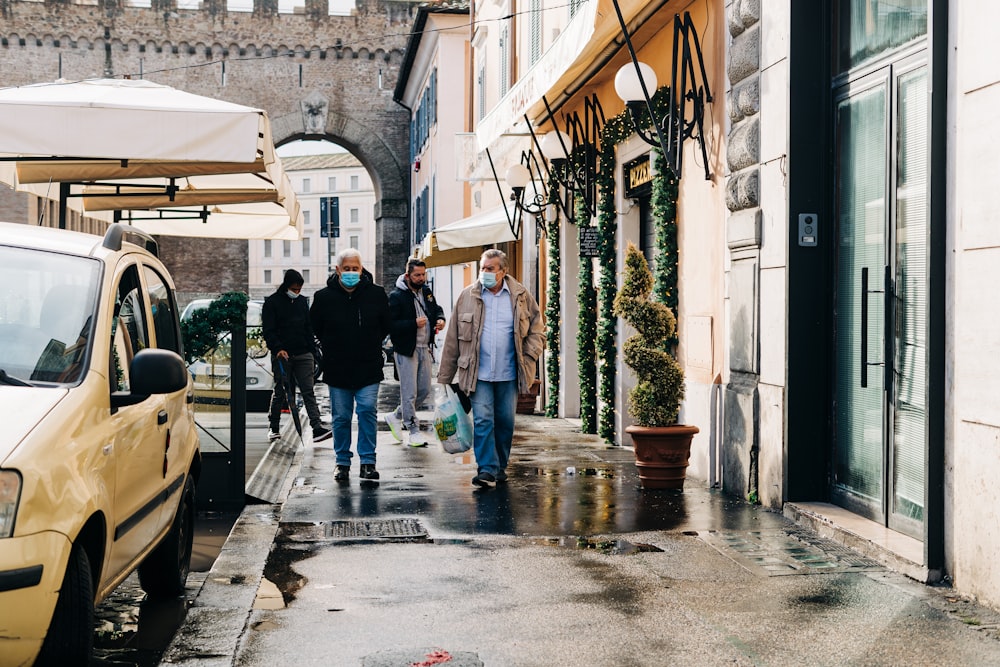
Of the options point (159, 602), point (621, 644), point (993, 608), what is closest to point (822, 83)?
point (993, 608)

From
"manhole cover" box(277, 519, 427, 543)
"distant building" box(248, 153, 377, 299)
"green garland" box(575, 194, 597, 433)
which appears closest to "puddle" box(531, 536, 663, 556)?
"manhole cover" box(277, 519, 427, 543)

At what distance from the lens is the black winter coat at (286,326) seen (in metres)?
13.1

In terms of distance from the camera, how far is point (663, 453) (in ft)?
29.3

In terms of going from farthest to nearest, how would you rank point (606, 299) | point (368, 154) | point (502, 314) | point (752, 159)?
point (368, 154)
point (606, 299)
point (502, 314)
point (752, 159)

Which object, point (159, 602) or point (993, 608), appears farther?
point (159, 602)

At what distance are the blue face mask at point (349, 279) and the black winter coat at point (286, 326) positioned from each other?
3.27 m

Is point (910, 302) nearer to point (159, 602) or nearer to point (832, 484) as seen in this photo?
point (832, 484)

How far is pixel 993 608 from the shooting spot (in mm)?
5320

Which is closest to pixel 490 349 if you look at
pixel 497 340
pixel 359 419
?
pixel 497 340

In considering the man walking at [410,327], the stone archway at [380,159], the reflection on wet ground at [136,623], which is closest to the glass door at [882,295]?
the reflection on wet ground at [136,623]

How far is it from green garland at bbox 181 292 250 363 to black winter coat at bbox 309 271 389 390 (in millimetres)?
786

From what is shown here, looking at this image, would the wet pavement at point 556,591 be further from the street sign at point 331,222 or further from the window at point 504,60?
the street sign at point 331,222

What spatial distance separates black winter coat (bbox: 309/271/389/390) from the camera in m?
9.82

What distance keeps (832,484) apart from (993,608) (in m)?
2.41
